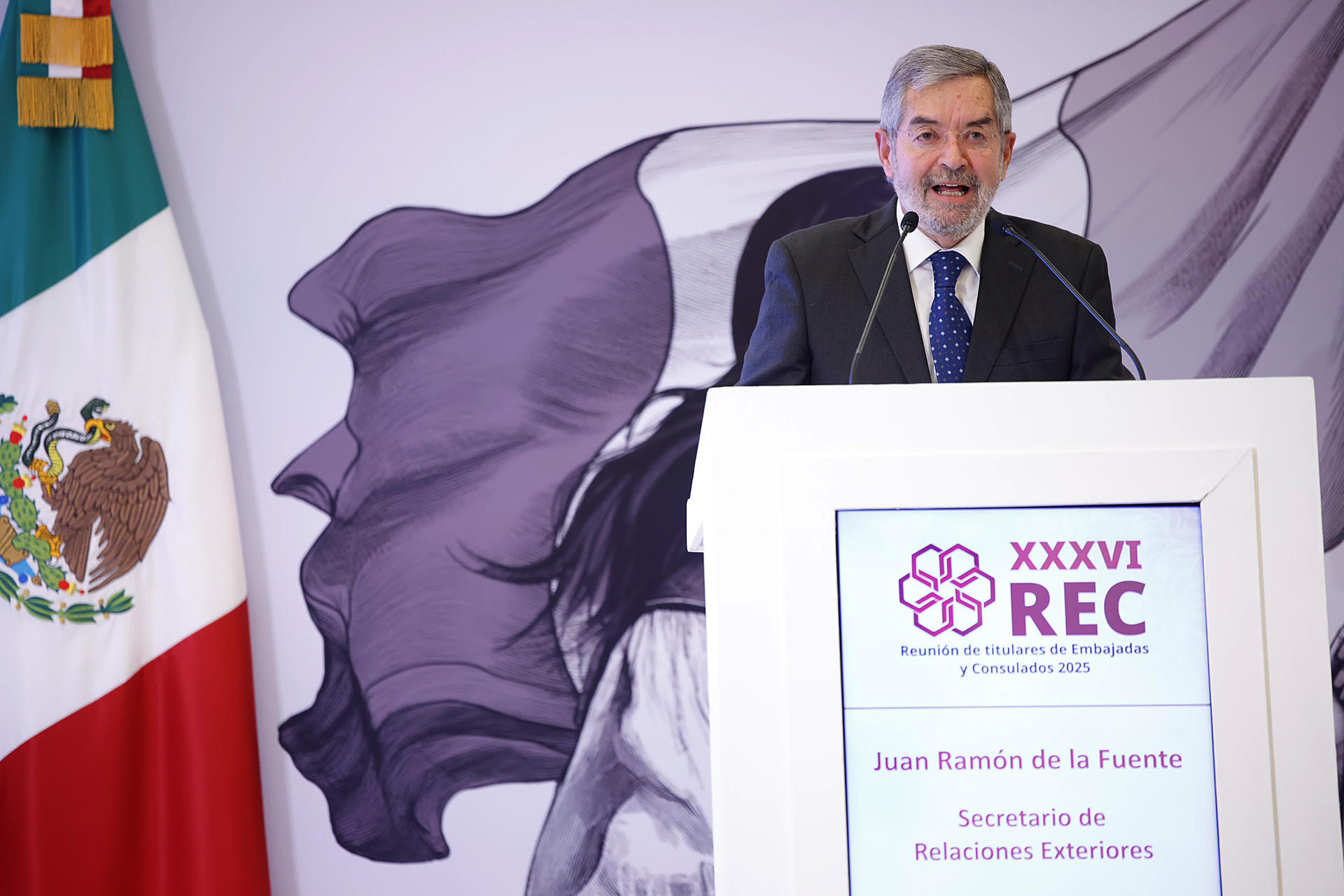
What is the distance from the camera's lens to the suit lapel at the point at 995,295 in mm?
1661

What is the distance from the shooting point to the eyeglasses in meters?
1.79

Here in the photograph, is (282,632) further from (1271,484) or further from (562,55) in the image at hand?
(1271,484)

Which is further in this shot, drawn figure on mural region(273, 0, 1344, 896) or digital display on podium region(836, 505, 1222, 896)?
drawn figure on mural region(273, 0, 1344, 896)

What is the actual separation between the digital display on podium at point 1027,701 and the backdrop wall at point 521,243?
6.08 feet

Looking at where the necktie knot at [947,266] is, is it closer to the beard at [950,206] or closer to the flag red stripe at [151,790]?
the beard at [950,206]

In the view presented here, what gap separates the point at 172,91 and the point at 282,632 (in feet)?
4.73

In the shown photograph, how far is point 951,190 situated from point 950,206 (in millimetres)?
27

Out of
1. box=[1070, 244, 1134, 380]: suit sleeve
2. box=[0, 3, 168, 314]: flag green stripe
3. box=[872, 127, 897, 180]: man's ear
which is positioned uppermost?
box=[0, 3, 168, 314]: flag green stripe

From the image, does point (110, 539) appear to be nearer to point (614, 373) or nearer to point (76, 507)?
point (76, 507)

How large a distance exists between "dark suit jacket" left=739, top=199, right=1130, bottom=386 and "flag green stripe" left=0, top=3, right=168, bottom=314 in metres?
1.82

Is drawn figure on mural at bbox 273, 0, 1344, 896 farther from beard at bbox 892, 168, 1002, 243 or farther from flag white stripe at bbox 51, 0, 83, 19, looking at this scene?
beard at bbox 892, 168, 1002, 243

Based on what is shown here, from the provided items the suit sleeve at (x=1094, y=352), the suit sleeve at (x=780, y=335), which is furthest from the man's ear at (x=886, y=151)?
the suit sleeve at (x=1094, y=352)

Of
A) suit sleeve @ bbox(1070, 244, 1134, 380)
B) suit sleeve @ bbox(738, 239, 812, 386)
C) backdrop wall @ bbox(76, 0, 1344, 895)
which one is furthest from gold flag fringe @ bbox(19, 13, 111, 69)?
suit sleeve @ bbox(1070, 244, 1134, 380)

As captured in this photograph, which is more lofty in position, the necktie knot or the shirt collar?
the shirt collar
